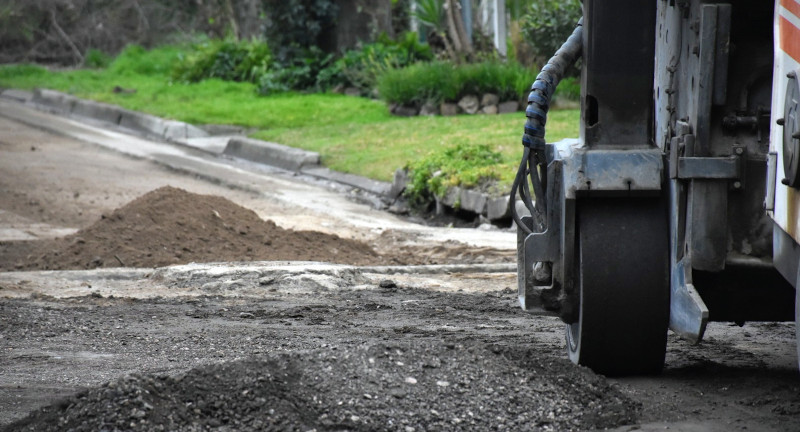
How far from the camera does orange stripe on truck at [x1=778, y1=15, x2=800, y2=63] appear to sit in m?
3.14

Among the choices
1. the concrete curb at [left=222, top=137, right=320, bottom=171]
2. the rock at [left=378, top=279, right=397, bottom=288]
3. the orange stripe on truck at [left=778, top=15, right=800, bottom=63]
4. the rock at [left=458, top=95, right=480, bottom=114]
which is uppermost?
the orange stripe on truck at [left=778, top=15, right=800, bottom=63]

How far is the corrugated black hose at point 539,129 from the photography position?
455 cm

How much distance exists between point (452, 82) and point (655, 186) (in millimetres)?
11629

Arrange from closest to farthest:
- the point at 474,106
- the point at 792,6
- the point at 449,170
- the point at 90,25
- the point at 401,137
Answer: the point at 792,6 → the point at 449,170 → the point at 401,137 → the point at 474,106 → the point at 90,25

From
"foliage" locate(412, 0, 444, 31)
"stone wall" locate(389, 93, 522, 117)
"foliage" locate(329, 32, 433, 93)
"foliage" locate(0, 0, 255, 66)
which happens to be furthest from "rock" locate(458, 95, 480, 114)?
"foliage" locate(0, 0, 255, 66)

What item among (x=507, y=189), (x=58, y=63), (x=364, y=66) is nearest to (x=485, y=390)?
(x=507, y=189)

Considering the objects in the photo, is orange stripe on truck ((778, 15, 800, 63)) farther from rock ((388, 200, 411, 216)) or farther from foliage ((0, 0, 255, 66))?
foliage ((0, 0, 255, 66))

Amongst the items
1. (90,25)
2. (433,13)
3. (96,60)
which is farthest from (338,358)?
(90,25)

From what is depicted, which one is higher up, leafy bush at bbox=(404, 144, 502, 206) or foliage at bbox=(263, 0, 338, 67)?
foliage at bbox=(263, 0, 338, 67)

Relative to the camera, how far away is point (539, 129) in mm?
4582

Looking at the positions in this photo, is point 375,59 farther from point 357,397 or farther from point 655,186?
point 357,397

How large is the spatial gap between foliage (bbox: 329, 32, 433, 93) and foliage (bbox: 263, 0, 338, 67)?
922 millimetres

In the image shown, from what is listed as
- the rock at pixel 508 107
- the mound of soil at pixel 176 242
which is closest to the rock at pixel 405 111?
the rock at pixel 508 107

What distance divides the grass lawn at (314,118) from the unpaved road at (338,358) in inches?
136
